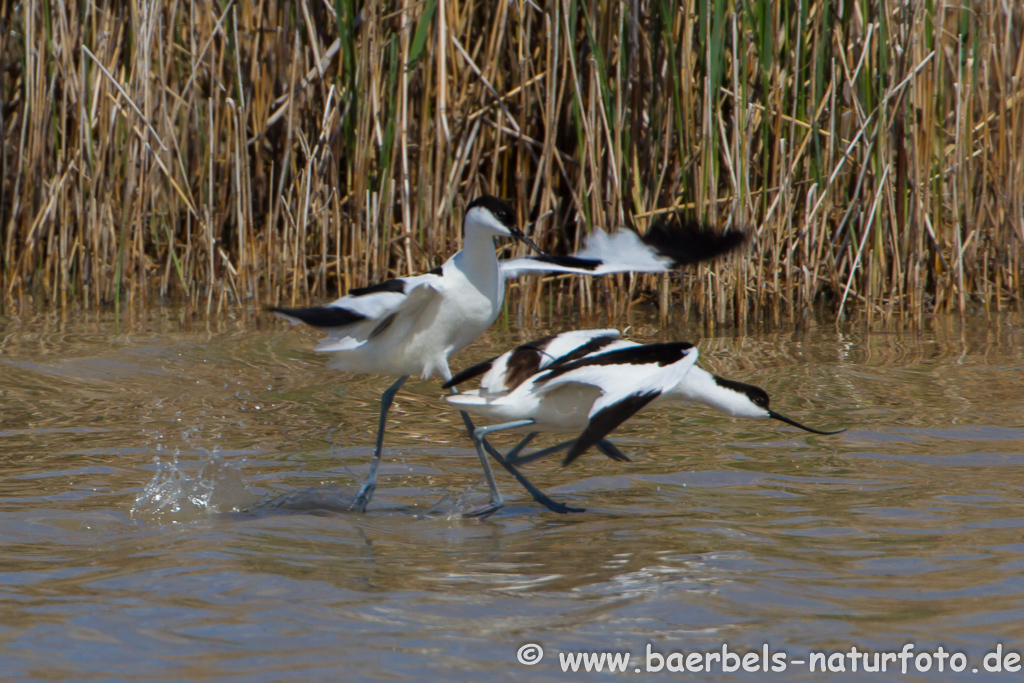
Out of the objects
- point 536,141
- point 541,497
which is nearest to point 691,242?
point 541,497

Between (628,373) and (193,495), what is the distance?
1476 mm

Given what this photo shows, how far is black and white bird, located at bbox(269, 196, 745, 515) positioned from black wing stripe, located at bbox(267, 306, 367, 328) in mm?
450

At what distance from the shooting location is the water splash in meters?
3.67

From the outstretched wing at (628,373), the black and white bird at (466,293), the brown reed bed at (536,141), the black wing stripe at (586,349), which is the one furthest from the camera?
Result: the brown reed bed at (536,141)

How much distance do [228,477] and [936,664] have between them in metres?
2.39

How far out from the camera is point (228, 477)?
13.0ft

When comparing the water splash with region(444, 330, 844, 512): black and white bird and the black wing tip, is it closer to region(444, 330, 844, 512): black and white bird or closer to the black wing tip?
region(444, 330, 844, 512): black and white bird

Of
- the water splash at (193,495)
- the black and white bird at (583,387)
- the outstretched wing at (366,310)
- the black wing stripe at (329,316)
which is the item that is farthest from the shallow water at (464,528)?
the black wing stripe at (329,316)

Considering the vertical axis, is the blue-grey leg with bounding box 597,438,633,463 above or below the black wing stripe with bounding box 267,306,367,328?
below

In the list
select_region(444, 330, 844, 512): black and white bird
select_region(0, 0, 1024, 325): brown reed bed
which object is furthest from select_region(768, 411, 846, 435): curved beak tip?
select_region(0, 0, 1024, 325): brown reed bed

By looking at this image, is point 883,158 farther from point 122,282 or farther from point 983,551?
point 122,282

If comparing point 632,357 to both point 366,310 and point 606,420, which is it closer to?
point 606,420

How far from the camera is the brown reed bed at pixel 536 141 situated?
20.5ft

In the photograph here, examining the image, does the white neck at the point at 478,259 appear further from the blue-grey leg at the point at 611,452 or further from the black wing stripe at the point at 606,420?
the black wing stripe at the point at 606,420
